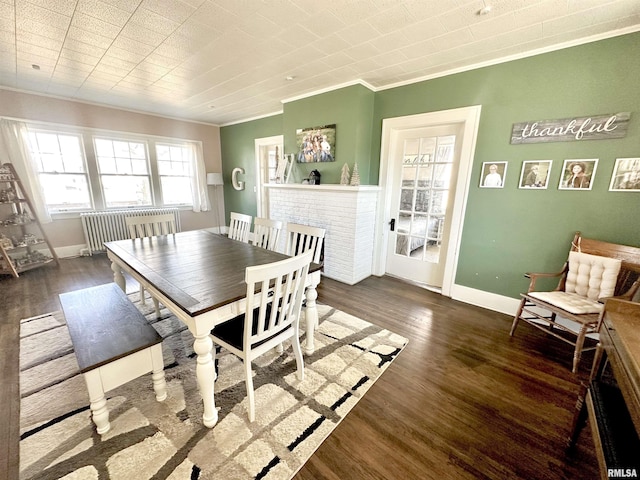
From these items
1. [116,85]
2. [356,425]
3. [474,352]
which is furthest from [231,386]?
[116,85]

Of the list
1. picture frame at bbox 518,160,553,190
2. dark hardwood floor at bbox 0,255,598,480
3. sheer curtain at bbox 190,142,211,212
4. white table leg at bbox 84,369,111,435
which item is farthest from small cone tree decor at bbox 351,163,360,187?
sheer curtain at bbox 190,142,211,212

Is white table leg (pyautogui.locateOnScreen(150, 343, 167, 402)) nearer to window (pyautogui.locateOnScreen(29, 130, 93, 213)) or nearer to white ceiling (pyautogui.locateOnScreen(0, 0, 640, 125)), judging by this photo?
white ceiling (pyautogui.locateOnScreen(0, 0, 640, 125))

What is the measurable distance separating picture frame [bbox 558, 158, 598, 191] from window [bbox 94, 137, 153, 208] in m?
6.28

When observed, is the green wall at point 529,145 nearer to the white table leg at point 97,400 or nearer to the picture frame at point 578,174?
the picture frame at point 578,174

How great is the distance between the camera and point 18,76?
3064 millimetres

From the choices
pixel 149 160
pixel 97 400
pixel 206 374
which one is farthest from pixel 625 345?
pixel 149 160

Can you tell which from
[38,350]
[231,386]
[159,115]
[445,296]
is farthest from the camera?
[159,115]

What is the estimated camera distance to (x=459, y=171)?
2795 millimetres

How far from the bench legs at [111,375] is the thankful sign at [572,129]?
3450mm

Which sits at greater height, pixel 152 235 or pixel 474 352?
pixel 152 235

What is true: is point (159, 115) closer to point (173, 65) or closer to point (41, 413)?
point (173, 65)

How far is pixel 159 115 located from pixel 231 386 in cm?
531

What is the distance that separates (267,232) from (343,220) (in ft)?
3.60

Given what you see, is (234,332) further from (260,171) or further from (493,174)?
(260,171)
